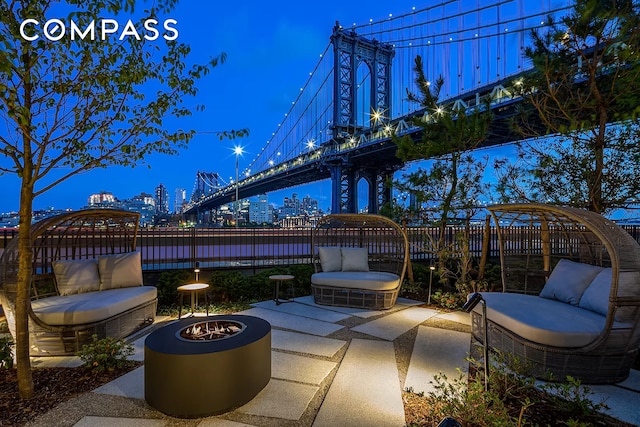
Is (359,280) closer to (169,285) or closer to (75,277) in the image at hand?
(169,285)

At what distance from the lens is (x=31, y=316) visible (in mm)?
3232

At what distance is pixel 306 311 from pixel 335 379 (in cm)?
221

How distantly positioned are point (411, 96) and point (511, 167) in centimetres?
205

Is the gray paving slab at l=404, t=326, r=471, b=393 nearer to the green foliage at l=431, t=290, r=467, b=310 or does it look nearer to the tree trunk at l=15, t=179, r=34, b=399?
the green foliage at l=431, t=290, r=467, b=310

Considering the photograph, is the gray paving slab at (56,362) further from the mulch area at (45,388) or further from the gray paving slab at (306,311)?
the gray paving slab at (306,311)

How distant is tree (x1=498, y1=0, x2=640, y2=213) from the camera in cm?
380

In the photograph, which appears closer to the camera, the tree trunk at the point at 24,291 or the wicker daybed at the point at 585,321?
the tree trunk at the point at 24,291

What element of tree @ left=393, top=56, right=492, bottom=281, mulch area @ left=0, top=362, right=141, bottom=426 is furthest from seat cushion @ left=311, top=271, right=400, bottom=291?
mulch area @ left=0, top=362, right=141, bottom=426

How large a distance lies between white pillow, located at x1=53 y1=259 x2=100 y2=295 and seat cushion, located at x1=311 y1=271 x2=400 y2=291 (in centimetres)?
296

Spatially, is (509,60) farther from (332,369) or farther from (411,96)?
(332,369)

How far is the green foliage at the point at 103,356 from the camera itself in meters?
3.09

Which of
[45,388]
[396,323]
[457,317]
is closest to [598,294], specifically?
[457,317]

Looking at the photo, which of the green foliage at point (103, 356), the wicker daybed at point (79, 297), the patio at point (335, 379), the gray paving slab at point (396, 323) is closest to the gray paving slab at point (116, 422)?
the patio at point (335, 379)

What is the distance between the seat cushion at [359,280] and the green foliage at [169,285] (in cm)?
207
